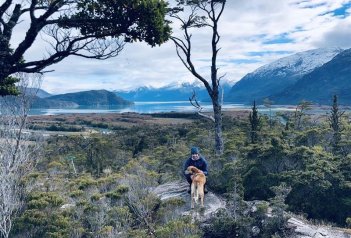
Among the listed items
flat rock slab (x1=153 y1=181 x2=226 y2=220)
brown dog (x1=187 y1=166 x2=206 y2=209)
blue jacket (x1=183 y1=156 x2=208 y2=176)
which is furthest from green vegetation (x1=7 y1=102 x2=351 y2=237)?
blue jacket (x1=183 y1=156 x2=208 y2=176)

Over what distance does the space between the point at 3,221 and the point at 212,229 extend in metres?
5.61

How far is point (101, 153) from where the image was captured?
26156 mm

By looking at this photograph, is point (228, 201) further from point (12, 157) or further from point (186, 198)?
point (12, 157)

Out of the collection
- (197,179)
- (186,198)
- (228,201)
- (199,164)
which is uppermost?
(199,164)

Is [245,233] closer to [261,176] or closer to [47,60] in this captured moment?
[261,176]

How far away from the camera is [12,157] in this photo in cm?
1670

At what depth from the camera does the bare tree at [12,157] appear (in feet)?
40.7

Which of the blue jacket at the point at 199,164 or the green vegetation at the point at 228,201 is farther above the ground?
the blue jacket at the point at 199,164

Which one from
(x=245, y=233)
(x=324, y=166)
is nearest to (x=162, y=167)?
(x=324, y=166)

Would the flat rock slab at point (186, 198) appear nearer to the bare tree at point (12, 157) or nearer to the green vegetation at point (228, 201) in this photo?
the green vegetation at point (228, 201)

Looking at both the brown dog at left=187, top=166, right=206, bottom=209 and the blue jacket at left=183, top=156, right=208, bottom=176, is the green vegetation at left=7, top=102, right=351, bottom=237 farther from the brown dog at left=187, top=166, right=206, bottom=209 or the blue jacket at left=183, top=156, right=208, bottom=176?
the blue jacket at left=183, top=156, right=208, bottom=176

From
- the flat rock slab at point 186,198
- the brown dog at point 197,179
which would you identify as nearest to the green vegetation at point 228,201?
the flat rock slab at point 186,198

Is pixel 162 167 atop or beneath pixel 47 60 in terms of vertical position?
beneath

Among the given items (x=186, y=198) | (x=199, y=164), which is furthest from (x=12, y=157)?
(x=199, y=164)
